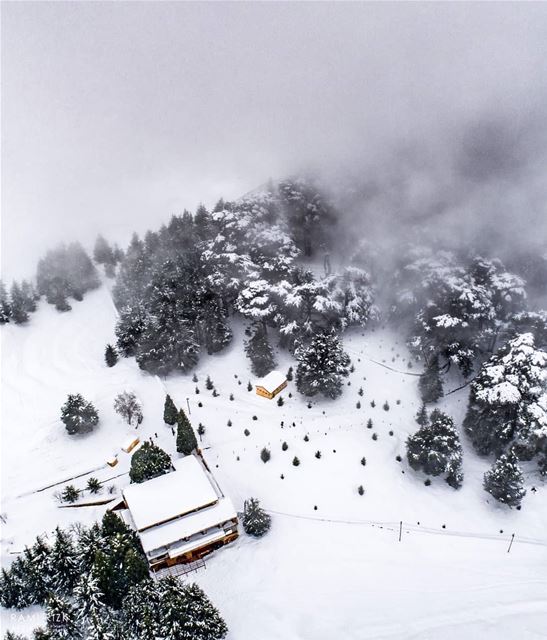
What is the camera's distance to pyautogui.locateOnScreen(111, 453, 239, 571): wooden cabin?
34.6m

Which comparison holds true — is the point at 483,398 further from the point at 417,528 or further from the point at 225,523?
the point at 225,523

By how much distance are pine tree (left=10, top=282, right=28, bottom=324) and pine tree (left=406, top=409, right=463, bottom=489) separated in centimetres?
6342

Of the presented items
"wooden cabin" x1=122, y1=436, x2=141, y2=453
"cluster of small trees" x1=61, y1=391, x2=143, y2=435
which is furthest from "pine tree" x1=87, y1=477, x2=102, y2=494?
"cluster of small trees" x1=61, y1=391, x2=143, y2=435

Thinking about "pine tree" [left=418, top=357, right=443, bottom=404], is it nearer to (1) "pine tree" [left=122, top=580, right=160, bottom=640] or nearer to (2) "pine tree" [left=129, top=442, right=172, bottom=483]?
(2) "pine tree" [left=129, top=442, right=172, bottom=483]

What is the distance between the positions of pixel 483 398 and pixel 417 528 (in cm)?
1651

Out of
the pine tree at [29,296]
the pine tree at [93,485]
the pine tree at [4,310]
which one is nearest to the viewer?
the pine tree at [93,485]

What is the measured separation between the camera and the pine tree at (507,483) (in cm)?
4084

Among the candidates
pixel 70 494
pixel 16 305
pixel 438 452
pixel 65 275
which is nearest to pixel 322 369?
pixel 438 452

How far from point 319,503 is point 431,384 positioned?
2235 centimetres

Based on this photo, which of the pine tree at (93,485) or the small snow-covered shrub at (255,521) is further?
the pine tree at (93,485)

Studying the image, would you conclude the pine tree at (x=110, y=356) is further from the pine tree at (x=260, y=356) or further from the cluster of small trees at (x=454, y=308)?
the cluster of small trees at (x=454, y=308)

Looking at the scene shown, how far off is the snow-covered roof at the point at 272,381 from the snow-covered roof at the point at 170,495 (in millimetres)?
15232

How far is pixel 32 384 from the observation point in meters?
57.7

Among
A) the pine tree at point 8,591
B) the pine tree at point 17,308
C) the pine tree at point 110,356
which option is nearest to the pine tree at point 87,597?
the pine tree at point 8,591
